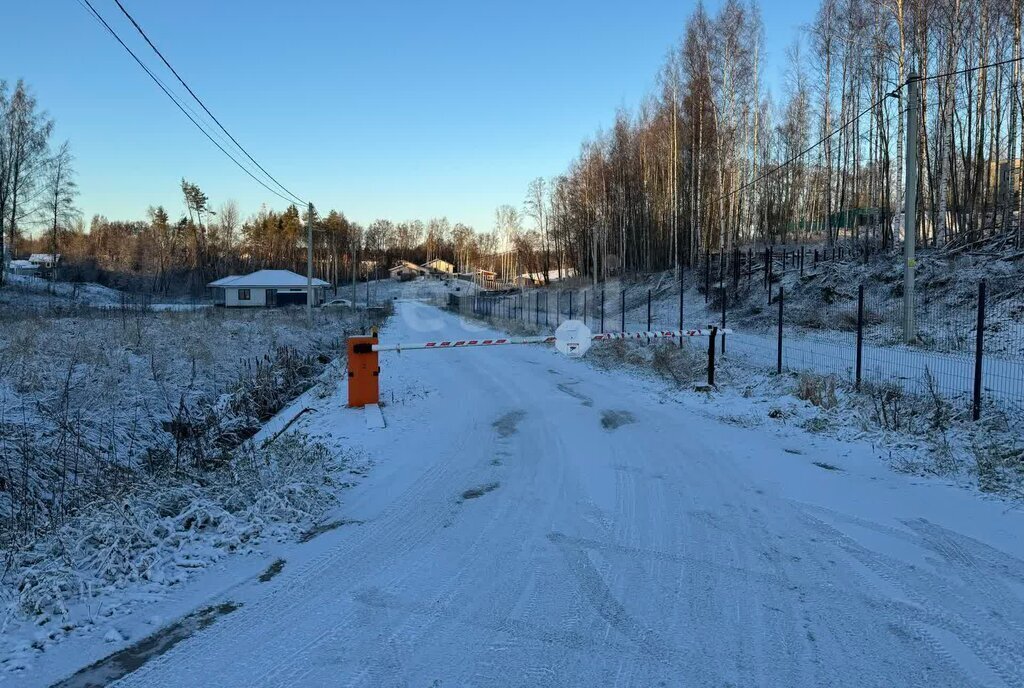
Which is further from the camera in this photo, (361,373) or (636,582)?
(361,373)

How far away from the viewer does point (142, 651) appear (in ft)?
9.81

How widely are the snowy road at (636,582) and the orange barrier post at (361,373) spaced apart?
8.97ft

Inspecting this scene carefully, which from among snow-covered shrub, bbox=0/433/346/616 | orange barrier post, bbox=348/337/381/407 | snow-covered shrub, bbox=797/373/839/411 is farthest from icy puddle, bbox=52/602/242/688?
snow-covered shrub, bbox=797/373/839/411

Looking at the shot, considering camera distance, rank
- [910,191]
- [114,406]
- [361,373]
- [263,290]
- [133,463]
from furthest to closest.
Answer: [263,290], [910,191], [114,406], [361,373], [133,463]

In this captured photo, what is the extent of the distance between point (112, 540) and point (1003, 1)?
30.0m

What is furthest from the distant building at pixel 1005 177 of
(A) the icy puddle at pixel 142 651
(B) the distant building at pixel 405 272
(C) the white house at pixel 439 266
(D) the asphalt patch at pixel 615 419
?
(C) the white house at pixel 439 266

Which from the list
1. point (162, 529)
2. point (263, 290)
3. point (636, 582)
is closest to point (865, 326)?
point (636, 582)

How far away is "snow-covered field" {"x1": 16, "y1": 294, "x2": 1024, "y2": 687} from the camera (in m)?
2.85

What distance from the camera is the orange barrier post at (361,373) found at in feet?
30.5

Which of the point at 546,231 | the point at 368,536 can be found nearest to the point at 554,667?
the point at 368,536

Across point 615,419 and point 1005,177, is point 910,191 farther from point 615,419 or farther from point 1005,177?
point 1005,177

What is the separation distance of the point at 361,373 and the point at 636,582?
6447mm

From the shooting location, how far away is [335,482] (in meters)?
5.63

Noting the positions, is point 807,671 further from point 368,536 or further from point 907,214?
point 907,214
